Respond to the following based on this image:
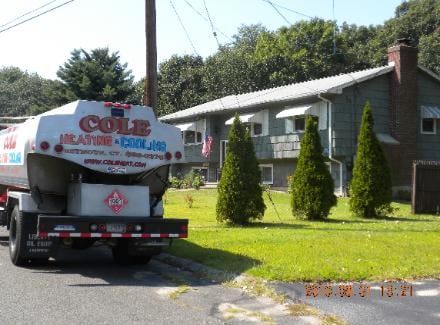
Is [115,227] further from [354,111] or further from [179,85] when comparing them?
[179,85]

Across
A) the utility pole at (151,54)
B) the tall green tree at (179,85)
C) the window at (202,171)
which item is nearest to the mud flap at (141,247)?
the utility pole at (151,54)

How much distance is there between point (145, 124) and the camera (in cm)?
957

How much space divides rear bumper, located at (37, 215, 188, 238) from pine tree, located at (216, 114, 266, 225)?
5.14m

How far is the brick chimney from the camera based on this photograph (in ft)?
90.4

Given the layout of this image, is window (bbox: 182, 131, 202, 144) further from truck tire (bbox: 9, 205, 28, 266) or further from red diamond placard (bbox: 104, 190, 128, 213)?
red diamond placard (bbox: 104, 190, 128, 213)

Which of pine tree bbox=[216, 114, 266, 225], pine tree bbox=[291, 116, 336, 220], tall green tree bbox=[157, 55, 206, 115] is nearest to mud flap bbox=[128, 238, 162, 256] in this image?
pine tree bbox=[216, 114, 266, 225]

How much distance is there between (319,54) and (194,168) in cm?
1903

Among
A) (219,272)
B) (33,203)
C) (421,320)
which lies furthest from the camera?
(33,203)

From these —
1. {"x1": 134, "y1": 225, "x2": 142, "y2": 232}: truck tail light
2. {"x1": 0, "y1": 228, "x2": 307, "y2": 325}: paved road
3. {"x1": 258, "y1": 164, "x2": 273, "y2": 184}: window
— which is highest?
{"x1": 258, "y1": 164, "x2": 273, "y2": 184}: window

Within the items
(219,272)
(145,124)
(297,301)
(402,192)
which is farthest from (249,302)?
(402,192)

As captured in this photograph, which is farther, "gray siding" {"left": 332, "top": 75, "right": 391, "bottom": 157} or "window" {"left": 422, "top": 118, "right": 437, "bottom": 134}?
"window" {"left": 422, "top": 118, "right": 437, "bottom": 134}

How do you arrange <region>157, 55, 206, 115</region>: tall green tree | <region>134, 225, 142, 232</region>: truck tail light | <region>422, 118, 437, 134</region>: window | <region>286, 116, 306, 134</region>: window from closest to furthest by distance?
<region>134, 225, 142, 232</region>: truck tail light < <region>286, 116, 306, 134</region>: window < <region>422, 118, 437, 134</region>: window < <region>157, 55, 206, 115</region>: tall green tree

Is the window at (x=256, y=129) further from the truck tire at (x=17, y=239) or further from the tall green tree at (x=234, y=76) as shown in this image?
the truck tire at (x=17, y=239)

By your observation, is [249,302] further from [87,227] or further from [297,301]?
[87,227]
